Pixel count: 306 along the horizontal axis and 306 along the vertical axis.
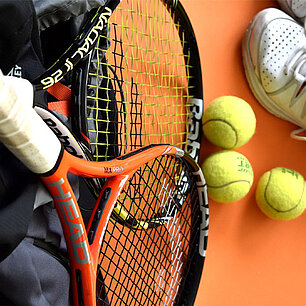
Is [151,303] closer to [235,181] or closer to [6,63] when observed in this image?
[235,181]

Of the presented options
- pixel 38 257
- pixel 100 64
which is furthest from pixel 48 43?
pixel 38 257

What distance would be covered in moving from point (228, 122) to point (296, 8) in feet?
1.30

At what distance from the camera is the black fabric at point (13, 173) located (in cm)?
50

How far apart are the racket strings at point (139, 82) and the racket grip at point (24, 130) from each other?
215 mm

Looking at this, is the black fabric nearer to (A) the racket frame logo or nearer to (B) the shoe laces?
(A) the racket frame logo

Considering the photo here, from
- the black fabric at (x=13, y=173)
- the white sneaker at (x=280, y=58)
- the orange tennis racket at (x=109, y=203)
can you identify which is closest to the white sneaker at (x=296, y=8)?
the white sneaker at (x=280, y=58)

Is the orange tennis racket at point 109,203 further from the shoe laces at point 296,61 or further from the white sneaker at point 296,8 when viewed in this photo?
the white sneaker at point 296,8

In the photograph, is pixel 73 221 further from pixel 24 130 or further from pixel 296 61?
pixel 296 61

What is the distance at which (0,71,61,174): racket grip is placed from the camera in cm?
46

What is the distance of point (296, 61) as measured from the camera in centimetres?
111

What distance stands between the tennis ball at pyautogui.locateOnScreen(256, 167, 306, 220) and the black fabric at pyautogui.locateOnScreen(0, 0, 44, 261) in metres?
0.73

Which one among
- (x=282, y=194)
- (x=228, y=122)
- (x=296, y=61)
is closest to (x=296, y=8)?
(x=296, y=61)

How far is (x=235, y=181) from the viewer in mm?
1031

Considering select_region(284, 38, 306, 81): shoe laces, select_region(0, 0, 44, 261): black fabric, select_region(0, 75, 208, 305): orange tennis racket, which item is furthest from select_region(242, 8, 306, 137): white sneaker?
select_region(0, 0, 44, 261): black fabric
